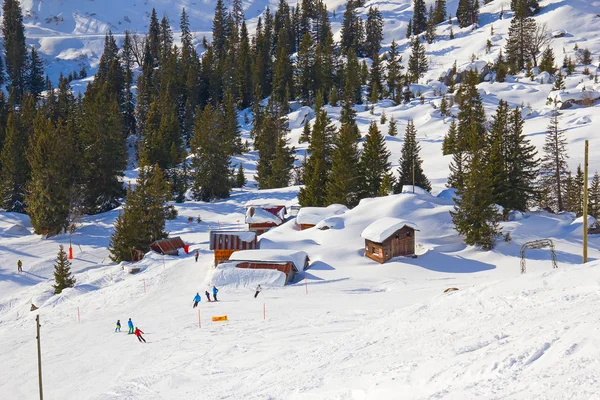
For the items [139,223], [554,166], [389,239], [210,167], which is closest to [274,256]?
[389,239]

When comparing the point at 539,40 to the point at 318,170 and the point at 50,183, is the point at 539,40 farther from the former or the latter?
the point at 50,183

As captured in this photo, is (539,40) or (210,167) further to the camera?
(539,40)

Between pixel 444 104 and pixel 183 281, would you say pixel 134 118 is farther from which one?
pixel 183 281

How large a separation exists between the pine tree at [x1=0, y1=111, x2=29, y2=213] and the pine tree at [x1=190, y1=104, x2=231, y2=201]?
19721 mm

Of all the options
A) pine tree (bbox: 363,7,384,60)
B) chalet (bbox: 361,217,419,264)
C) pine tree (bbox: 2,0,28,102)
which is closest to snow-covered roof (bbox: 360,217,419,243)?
chalet (bbox: 361,217,419,264)

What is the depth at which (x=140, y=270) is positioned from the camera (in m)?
37.5

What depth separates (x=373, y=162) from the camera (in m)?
50.1

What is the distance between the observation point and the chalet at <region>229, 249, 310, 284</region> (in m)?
33.7

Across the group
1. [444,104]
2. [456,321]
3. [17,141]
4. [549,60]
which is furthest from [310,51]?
[456,321]

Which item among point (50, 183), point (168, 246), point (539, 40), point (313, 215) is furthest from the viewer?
point (539, 40)

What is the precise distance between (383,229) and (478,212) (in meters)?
7.20

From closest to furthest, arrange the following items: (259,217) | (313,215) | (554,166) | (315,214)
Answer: (313,215) < (315,214) < (259,217) < (554,166)

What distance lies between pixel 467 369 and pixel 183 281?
26.1 metres

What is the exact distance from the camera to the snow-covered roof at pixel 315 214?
142ft
